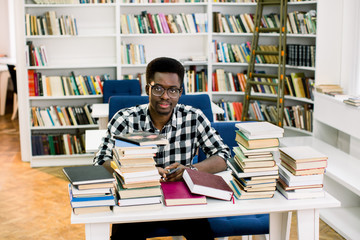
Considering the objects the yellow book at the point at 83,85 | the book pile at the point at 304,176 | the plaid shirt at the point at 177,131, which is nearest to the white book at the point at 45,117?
the yellow book at the point at 83,85

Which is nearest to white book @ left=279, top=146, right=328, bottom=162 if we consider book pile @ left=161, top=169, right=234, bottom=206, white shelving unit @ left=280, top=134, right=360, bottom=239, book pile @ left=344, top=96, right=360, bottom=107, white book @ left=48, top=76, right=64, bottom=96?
book pile @ left=161, top=169, right=234, bottom=206

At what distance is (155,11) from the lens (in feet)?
20.2

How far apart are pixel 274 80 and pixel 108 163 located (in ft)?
13.2

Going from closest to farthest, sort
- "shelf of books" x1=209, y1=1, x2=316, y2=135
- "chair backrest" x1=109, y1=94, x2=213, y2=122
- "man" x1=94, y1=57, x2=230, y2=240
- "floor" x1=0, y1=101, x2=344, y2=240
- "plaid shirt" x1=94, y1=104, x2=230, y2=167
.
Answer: "man" x1=94, y1=57, x2=230, y2=240 → "plaid shirt" x1=94, y1=104, x2=230, y2=167 → "chair backrest" x1=109, y1=94, x2=213, y2=122 → "floor" x1=0, y1=101, x2=344, y2=240 → "shelf of books" x1=209, y1=1, x2=316, y2=135

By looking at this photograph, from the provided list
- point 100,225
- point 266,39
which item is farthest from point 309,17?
point 100,225

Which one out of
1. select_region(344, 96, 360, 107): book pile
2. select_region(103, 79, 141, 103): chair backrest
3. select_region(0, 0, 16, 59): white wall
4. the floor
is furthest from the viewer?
select_region(0, 0, 16, 59): white wall

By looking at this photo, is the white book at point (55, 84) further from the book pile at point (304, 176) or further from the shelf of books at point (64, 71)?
the book pile at point (304, 176)

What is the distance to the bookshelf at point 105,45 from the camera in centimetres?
591

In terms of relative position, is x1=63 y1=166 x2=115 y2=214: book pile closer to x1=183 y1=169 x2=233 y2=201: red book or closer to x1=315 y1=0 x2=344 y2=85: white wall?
x1=183 y1=169 x2=233 y2=201: red book

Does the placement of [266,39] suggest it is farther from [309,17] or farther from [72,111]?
[72,111]

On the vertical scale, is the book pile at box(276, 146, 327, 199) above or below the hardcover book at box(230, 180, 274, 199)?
above

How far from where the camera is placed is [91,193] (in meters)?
2.06

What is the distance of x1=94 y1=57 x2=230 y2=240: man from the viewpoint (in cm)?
253

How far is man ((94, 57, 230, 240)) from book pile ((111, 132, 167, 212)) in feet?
0.96
